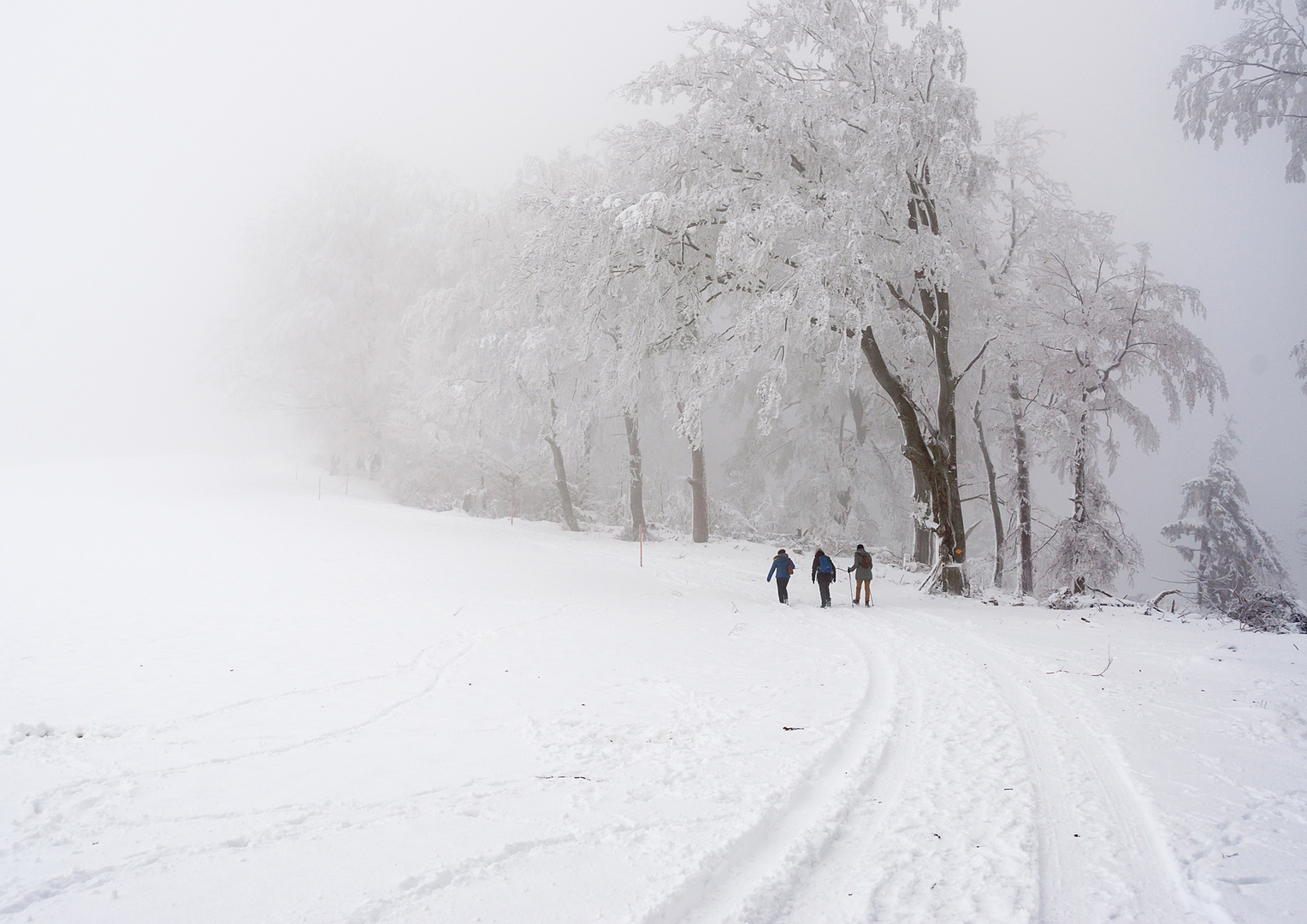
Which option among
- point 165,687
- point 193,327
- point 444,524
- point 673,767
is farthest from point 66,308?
point 673,767

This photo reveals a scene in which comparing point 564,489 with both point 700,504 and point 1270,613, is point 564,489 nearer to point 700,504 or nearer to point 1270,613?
point 700,504

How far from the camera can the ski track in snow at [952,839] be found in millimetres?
3145

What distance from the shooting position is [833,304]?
38.8 feet

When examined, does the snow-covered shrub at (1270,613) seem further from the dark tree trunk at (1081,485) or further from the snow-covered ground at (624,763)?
the dark tree trunk at (1081,485)

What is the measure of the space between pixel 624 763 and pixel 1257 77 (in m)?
14.4

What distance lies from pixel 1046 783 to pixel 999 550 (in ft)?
52.8

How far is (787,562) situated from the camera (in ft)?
42.0

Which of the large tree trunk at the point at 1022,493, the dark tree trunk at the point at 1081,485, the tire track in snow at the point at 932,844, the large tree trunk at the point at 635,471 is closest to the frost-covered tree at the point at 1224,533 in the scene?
the large tree trunk at the point at 1022,493

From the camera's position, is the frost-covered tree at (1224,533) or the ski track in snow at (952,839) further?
the frost-covered tree at (1224,533)

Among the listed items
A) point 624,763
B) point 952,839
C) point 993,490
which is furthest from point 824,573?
point 993,490

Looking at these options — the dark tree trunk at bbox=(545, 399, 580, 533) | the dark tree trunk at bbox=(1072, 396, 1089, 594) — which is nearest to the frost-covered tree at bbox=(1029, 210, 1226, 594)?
the dark tree trunk at bbox=(1072, 396, 1089, 594)

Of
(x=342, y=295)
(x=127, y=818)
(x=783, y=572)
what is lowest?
(x=127, y=818)

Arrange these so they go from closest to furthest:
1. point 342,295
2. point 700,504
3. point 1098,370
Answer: point 1098,370, point 700,504, point 342,295

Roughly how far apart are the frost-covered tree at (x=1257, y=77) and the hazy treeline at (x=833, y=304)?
3.30 meters
